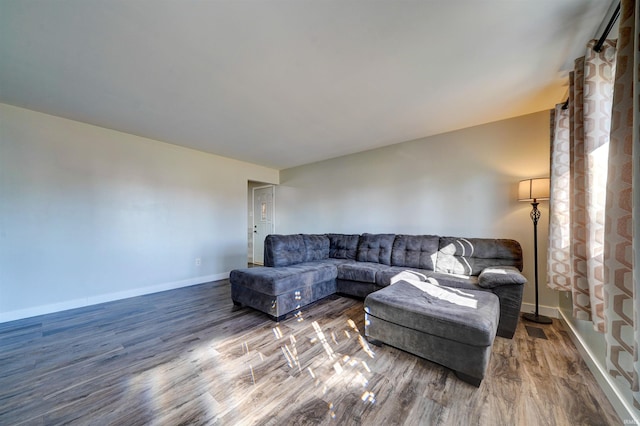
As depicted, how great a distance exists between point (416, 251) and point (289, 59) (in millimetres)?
2869

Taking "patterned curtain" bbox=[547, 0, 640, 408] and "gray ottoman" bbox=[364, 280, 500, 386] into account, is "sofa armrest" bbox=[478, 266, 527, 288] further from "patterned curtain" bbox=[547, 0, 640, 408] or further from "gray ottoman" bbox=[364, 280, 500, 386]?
"patterned curtain" bbox=[547, 0, 640, 408]

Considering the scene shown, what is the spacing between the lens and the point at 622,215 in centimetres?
104

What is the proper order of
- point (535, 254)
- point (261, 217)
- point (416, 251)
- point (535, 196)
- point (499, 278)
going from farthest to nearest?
point (261, 217) < point (416, 251) < point (535, 254) < point (535, 196) < point (499, 278)

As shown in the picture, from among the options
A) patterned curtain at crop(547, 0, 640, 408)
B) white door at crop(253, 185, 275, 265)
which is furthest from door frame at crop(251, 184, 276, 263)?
patterned curtain at crop(547, 0, 640, 408)

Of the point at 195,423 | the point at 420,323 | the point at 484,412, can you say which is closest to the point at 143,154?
the point at 195,423

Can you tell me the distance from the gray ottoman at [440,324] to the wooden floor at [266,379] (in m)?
0.12

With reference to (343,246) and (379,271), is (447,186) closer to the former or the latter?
(379,271)

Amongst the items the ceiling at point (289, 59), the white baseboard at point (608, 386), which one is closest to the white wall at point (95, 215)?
the ceiling at point (289, 59)

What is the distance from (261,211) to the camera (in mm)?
6312

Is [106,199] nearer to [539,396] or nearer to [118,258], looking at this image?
[118,258]

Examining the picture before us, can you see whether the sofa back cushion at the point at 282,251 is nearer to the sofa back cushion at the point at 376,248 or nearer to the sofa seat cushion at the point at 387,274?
the sofa back cushion at the point at 376,248

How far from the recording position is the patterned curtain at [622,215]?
99 cm

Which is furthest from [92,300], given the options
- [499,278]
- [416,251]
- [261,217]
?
[499,278]

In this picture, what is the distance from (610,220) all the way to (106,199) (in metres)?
5.05
